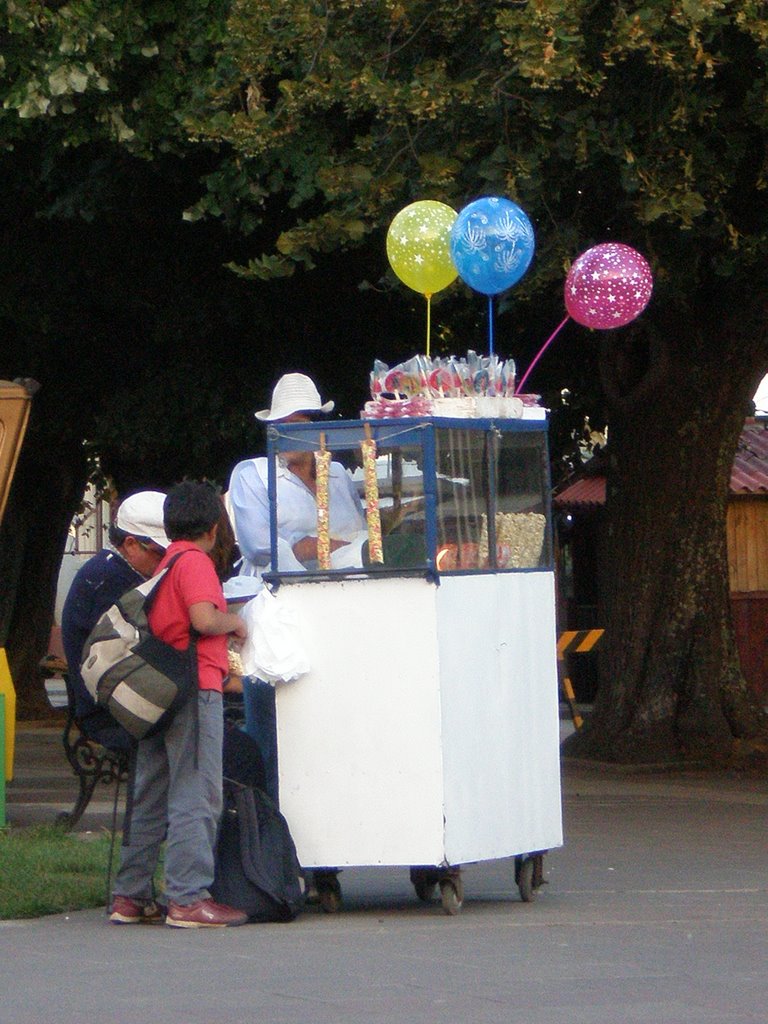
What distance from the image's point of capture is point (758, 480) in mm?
25234

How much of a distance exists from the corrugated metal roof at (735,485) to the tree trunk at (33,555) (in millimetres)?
6212

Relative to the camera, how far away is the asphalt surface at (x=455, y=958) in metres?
5.57

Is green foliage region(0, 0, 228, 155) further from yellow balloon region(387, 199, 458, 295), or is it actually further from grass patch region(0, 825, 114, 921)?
grass patch region(0, 825, 114, 921)

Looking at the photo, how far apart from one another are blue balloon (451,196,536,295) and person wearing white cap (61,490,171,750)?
178 cm

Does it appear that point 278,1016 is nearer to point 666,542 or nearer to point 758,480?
point 666,542

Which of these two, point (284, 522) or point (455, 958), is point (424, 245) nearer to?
point (284, 522)

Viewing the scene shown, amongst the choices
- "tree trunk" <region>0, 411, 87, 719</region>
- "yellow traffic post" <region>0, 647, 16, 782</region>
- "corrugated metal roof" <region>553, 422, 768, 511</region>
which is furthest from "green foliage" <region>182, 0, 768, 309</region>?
"corrugated metal roof" <region>553, 422, 768, 511</region>

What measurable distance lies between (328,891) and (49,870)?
4.91ft

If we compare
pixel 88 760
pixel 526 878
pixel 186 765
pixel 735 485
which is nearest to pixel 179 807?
pixel 186 765

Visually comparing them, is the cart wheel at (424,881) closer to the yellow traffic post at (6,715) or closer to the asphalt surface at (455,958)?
the asphalt surface at (455,958)

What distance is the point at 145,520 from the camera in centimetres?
787

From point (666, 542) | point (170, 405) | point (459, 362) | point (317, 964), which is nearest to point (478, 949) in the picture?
point (317, 964)

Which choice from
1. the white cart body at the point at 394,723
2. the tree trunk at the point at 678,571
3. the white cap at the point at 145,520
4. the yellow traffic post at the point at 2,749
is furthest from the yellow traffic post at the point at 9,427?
the tree trunk at the point at 678,571

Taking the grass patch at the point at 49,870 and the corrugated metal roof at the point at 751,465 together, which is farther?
the corrugated metal roof at the point at 751,465
